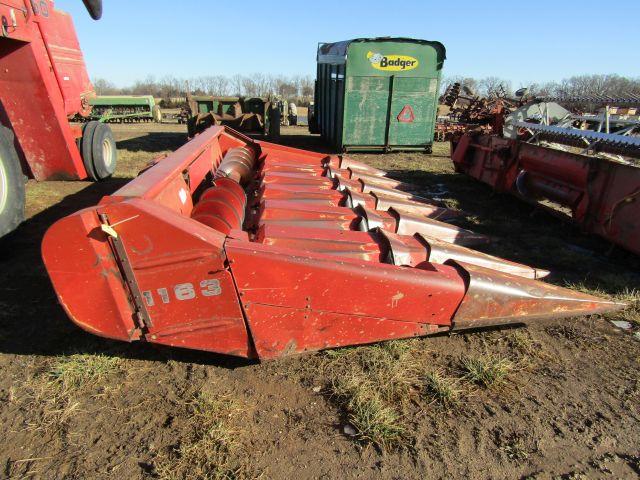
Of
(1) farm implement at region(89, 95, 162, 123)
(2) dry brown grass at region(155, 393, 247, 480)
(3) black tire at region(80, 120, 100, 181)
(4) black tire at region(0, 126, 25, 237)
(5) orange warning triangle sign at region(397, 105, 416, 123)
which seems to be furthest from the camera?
(1) farm implement at region(89, 95, 162, 123)

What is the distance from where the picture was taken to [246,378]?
2271 mm

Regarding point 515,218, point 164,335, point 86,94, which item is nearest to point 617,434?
point 164,335

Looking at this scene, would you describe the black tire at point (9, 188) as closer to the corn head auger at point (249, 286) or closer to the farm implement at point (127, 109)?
the corn head auger at point (249, 286)

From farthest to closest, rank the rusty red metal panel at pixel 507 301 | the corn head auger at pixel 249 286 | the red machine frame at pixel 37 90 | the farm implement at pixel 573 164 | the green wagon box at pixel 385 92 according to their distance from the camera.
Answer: the green wagon box at pixel 385 92 < the red machine frame at pixel 37 90 < the farm implement at pixel 573 164 < the rusty red metal panel at pixel 507 301 < the corn head auger at pixel 249 286

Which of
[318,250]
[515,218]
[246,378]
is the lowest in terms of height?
[515,218]

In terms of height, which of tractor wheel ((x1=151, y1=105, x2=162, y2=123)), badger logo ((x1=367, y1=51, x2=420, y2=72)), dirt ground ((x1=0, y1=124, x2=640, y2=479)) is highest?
badger logo ((x1=367, y1=51, x2=420, y2=72))

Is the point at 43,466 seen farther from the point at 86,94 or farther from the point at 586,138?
the point at 86,94

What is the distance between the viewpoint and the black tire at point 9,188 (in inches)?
141

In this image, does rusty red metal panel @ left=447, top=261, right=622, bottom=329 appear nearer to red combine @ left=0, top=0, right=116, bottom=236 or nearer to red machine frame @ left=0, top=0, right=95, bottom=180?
red combine @ left=0, top=0, right=116, bottom=236

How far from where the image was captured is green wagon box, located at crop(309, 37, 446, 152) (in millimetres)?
9742

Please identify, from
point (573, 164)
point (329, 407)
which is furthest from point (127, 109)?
point (329, 407)

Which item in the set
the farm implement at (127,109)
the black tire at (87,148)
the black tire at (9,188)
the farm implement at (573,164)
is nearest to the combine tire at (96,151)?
the black tire at (87,148)

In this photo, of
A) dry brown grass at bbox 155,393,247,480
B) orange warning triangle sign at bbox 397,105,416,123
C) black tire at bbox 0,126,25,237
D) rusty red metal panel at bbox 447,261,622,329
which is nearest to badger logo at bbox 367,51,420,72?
orange warning triangle sign at bbox 397,105,416,123

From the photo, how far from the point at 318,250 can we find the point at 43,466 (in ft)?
5.39
